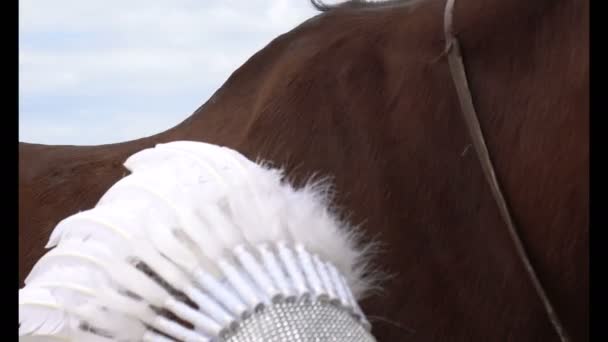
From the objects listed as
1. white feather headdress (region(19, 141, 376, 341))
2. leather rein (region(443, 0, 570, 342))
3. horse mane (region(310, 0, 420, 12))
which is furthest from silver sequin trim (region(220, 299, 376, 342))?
horse mane (region(310, 0, 420, 12))

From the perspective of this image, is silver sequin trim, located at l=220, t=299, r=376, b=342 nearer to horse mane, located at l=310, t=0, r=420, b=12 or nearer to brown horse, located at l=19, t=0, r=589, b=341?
brown horse, located at l=19, t=0, r=589, b=341

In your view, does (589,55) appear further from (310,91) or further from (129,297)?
(129,297)

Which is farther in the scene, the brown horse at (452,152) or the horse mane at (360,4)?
the horse mane at (360,4)

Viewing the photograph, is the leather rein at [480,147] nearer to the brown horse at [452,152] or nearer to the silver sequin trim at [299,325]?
the brown horse at [452,152]

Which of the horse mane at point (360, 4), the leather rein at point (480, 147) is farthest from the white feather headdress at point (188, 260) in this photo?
the horse mane at point (360, 4)

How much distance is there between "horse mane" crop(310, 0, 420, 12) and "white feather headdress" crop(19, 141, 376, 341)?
0.26 meters

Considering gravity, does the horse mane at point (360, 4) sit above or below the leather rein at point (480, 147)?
above

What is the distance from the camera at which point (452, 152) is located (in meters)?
0.72

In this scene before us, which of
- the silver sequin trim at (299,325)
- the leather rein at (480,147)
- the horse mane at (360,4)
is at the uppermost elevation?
the horse mane at (360,4)

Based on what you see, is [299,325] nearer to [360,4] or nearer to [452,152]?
[452,152]

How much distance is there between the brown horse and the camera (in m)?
0.68

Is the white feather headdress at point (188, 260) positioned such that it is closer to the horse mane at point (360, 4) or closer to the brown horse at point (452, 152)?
the brown horse at point (452, 152)

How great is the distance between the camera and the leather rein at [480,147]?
2.22 ft
